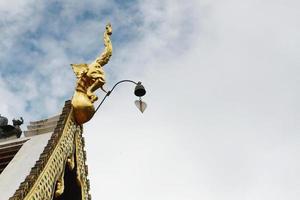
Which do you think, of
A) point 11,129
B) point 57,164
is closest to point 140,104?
point 11,129

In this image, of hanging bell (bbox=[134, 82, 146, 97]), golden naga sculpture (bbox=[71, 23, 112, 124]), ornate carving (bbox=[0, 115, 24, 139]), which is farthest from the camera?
hanging bell (bbox=[134, 82, 146, 97])

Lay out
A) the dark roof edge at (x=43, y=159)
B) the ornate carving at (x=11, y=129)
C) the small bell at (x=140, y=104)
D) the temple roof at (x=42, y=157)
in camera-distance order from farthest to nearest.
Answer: the small bell at (x=140, y=104) → the ornate carving at (x=11, y=129) → the temple roof at (x=42, y=157) → the dark roof edge at (x=43, y=159)

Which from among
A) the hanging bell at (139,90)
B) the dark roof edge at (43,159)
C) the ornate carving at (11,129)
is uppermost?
the hanging bell at (139,90)

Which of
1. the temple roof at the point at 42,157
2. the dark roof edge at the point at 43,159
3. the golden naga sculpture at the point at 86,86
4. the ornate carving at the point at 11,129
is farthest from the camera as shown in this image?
the ornate carving at the point at 11,129

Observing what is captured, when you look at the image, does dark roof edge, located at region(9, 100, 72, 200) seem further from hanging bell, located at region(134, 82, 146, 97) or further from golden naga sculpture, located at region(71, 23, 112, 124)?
hanging bell, located at region(134, 82, 146, 97)

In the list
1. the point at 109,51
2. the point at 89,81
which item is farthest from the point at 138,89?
the point at 89,81

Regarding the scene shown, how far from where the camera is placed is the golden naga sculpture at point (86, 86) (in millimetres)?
7383

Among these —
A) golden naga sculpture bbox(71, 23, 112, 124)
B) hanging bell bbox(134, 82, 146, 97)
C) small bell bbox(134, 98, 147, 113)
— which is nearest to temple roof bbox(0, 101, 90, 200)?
golden naga sculpture bbox(71, 23, 112, 124)

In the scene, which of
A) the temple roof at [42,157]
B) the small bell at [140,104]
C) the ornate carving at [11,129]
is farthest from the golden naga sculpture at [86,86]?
the small bell at [140,104]

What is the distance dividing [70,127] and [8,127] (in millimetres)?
1402

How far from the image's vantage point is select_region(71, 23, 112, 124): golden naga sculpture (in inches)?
291

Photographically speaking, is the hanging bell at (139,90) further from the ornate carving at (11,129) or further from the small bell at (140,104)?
the ornate carving at (11,129)

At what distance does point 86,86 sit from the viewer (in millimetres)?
7586

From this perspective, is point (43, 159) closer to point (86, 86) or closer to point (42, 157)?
point (42, 157)
